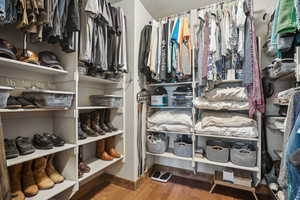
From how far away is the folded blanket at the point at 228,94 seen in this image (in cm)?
149

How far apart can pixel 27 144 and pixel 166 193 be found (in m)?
1.40

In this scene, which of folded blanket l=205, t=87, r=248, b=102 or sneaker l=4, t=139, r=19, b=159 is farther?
folded blanket l=205, t=87, r=248, b=102

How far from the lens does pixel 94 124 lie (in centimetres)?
161

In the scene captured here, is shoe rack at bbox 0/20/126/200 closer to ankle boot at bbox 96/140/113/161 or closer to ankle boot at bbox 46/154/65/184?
ankle boot at bbox 46/154/65/184

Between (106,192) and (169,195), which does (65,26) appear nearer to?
(106,192)

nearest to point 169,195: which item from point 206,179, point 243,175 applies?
point 206,179

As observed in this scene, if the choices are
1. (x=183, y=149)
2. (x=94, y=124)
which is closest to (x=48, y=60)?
(x=94, y=124)

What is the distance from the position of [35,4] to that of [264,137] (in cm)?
237

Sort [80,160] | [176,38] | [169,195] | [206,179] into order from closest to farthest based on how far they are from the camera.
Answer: [80,160] < [169,195] < [176,38] < [206,179]

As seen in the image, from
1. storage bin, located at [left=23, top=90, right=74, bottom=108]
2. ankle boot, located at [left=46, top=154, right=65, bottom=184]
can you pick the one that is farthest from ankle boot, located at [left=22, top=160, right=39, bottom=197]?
storage bin, located at [left=23, top=90, right=74, bottom=108]

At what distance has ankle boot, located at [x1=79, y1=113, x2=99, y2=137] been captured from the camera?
151 centimetres

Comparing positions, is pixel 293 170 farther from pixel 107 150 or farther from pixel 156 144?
pixel 107 150

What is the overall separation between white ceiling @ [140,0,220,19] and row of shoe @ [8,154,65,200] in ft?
7.04

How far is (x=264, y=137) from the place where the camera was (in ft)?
5.49
